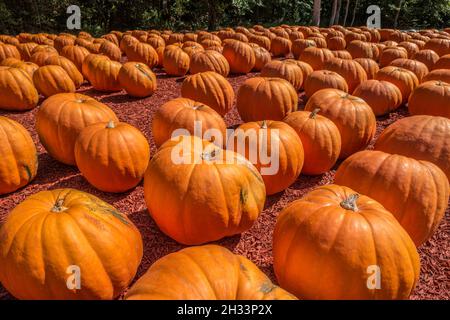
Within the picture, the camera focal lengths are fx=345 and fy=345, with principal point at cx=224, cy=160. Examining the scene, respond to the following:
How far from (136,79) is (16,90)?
6.62ft

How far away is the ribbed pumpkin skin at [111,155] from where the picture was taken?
349 cm

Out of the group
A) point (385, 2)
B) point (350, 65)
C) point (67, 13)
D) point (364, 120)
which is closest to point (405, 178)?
point (364, 120)

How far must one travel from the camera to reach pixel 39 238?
2.14 m

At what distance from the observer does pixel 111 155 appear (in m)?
3.49

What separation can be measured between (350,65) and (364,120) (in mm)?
2966

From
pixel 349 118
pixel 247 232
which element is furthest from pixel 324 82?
pixel 247 232

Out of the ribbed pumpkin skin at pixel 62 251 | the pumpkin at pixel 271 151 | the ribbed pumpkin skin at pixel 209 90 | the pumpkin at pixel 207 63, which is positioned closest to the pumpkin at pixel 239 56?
the pumpkin at pixel 207 63

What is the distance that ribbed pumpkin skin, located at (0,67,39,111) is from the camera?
5.70 m

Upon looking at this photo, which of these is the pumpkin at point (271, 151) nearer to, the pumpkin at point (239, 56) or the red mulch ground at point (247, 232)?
the red mulch ground at point (247, 232)

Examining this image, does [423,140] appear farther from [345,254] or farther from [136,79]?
[136,79]

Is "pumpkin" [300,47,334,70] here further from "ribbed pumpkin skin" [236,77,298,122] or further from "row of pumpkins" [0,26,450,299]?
"row of pumpkins" [0,26,450,299]

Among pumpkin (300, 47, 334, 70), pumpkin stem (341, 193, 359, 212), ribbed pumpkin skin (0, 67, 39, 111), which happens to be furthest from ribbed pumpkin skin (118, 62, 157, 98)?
pumpkin stem (341, 193, 359, 212)

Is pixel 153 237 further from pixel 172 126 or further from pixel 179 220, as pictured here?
pixel 172 126

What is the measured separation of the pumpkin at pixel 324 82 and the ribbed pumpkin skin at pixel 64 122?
3.80m
